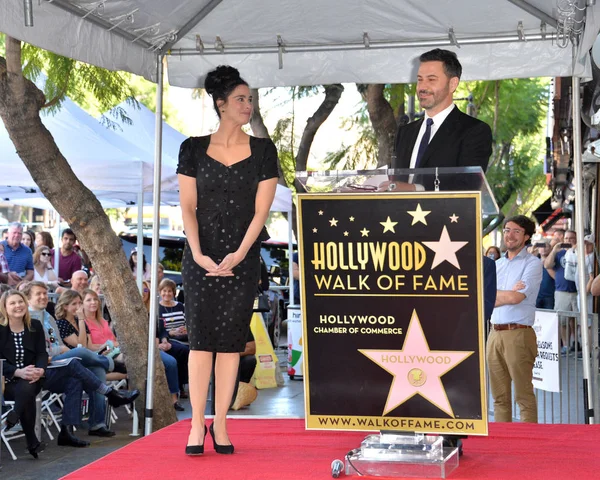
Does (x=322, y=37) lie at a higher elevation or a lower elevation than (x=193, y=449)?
higher

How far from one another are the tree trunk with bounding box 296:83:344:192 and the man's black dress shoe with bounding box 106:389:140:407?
9.12m

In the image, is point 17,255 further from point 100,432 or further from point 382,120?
point 100,432

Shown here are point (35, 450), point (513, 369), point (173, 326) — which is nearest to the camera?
point (513, 369)

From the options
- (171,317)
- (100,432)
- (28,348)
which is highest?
(171,317)

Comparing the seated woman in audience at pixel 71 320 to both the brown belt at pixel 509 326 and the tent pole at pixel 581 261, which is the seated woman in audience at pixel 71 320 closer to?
the brown belt at pixel 509 326

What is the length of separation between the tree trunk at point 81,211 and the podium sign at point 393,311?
14.4 ft

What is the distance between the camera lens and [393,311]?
4.62 m

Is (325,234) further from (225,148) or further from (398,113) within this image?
(398,113)

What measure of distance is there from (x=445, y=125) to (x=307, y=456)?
187 cm

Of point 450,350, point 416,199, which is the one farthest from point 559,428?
point 416,199

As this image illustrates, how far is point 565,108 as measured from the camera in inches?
788

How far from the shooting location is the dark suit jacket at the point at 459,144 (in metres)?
4.96

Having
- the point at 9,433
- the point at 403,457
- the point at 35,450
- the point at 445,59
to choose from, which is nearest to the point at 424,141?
the point at 445,59

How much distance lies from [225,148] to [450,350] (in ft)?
5.37
